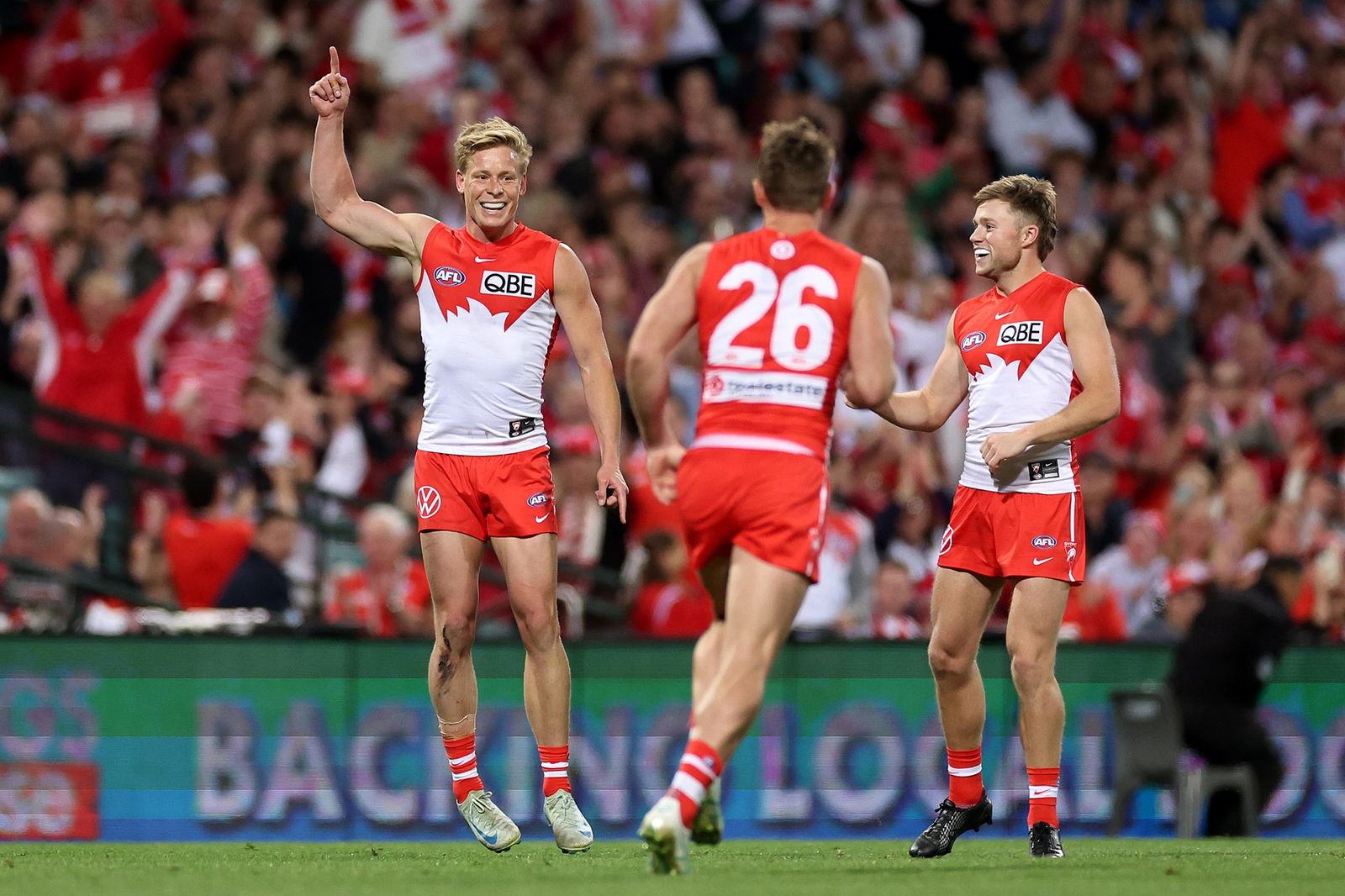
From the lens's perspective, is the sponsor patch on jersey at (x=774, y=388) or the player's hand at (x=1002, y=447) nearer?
the sponsor patch on jersey at (x=774, y=388)

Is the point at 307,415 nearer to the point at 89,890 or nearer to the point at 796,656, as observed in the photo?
the point at 796,656

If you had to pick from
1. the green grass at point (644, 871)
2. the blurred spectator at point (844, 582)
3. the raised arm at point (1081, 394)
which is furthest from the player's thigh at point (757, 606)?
the blurred spectator at point (844, 582)

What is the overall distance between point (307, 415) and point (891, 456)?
4.02m

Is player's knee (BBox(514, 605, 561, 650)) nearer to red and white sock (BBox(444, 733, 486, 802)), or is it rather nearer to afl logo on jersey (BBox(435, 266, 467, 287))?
red and white sock (BBox(444, 733, 486, 802))

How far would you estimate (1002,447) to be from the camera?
751cm

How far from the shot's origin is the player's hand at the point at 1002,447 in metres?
7.50

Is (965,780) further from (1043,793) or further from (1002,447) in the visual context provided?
(1002,447)

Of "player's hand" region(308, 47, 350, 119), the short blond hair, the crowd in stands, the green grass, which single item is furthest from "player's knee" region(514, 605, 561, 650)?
the crowd in stands

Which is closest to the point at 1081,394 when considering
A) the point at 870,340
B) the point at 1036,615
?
the point at 1036,615

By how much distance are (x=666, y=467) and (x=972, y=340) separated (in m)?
2.02

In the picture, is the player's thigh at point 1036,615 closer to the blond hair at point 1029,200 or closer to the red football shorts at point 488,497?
the blond hair at point 1029,200

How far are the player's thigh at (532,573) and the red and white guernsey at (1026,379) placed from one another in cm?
175

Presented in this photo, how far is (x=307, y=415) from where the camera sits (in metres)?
13.2

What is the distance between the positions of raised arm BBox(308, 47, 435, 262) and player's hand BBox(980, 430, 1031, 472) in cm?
236
